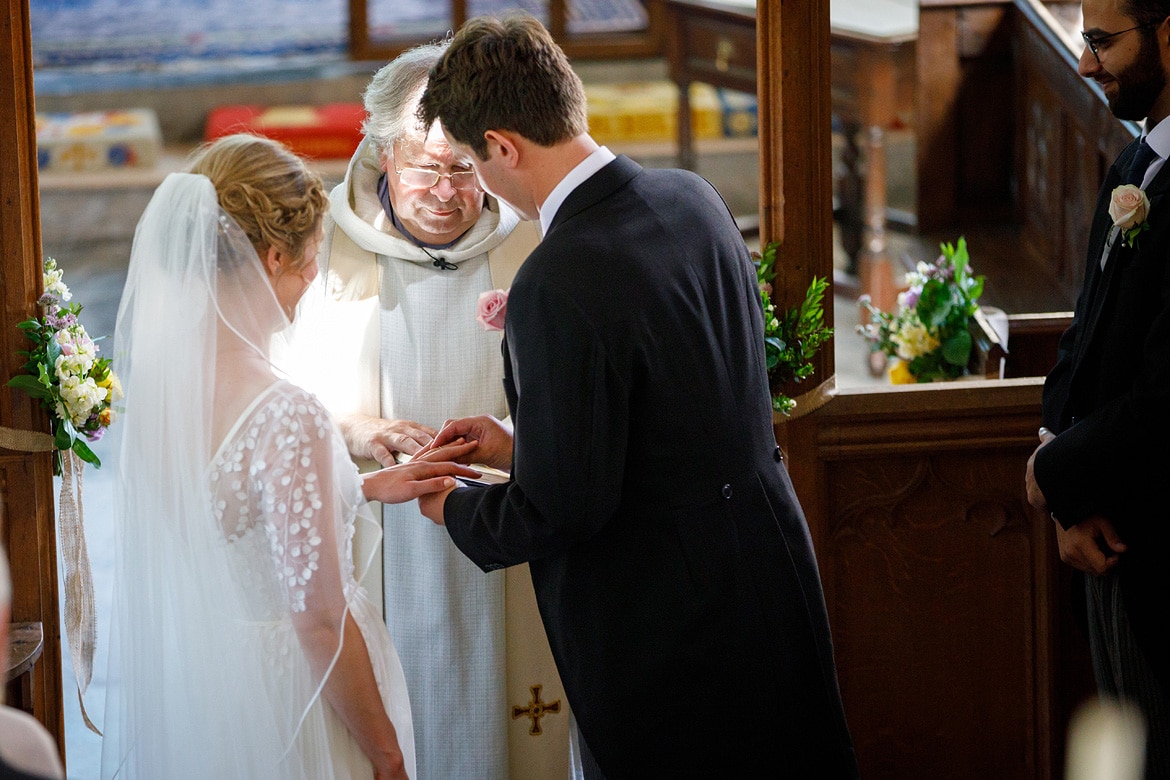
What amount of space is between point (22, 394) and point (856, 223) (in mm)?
6045

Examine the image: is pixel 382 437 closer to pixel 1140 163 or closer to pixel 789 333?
pixel 789 333

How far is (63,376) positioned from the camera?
2.88 m

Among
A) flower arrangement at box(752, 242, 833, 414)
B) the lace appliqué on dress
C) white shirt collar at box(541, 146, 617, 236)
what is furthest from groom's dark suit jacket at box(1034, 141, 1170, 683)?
the lace appliqué on dress

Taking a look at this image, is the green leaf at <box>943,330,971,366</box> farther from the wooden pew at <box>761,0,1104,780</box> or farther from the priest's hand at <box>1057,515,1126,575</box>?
the priest's hand at <box>1057,515,1126,575</box>

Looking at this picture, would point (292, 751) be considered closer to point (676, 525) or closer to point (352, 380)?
point (676, 525)

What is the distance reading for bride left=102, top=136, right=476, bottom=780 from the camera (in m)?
2.03

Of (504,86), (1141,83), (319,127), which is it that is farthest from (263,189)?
(319,127)

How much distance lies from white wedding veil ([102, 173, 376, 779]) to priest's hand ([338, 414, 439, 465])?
2.06 ft

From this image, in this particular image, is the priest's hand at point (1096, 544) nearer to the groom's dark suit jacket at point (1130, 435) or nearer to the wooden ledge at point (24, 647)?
the groom's dark suit jacket at point (1130, 435)

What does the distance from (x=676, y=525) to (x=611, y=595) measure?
165 mm

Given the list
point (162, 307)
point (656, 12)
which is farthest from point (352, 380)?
point (656, 12)

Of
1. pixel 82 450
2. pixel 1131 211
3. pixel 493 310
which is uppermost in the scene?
pixel 1131 211

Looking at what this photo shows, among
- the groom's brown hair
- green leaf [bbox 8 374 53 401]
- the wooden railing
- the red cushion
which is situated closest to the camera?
the groom's brown hair

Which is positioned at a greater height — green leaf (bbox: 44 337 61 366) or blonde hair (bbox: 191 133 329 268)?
blonde hair (bbox: 191 133 329 268)
